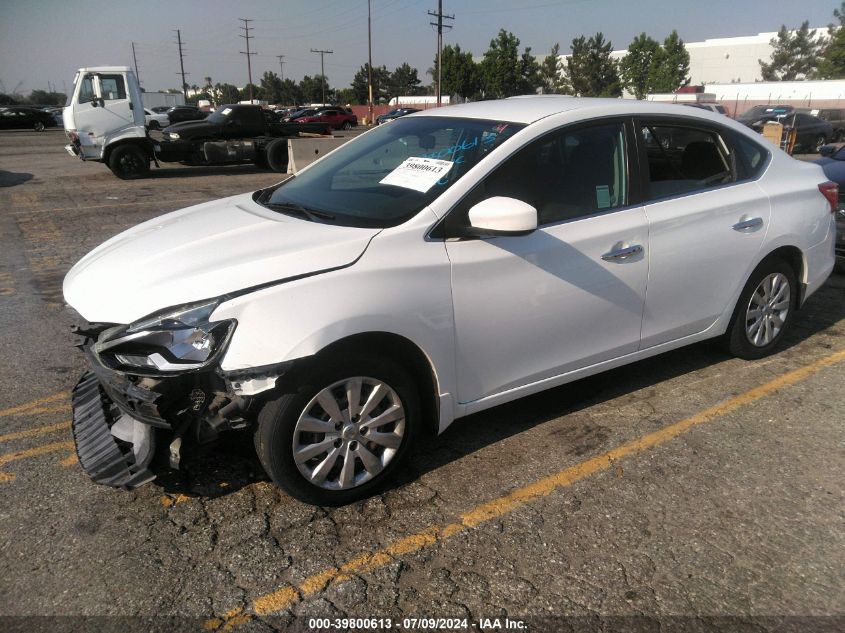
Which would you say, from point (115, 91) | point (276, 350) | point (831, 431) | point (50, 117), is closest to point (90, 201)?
point (115, 91)

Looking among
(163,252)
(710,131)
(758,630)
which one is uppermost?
(710,131)

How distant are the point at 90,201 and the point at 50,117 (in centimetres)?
3191

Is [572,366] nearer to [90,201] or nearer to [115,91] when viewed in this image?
[90,201]

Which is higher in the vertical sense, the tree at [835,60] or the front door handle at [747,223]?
the tree at [835,60]

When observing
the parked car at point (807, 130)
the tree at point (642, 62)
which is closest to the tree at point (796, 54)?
the tree at point (642, 62)

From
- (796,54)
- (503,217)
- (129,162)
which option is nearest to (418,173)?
(503,217)

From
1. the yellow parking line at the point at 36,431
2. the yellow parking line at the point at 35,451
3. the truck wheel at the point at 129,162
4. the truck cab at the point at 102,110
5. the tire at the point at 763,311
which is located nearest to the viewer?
the yellow parking line at the point at 35,451

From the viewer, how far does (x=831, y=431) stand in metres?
3.57

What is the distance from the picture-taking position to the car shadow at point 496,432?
A: 303 cm

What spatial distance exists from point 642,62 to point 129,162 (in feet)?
272

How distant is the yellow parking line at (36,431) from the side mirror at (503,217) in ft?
8.35

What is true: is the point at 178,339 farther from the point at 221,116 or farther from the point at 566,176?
the point at 221,116

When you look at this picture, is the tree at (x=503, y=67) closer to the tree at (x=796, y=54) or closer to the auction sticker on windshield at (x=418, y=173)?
the tree at (x=796, y=54)

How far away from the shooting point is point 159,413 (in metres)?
2.46
